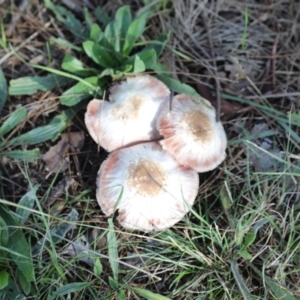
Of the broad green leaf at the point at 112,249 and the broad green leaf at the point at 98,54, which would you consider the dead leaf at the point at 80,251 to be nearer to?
the broad green leaf at the point at 112,249

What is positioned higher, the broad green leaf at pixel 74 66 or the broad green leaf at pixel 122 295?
A: the broad green leaf at pixel 74 66

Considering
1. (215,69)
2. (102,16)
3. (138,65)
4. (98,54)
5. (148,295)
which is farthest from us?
(102,16)

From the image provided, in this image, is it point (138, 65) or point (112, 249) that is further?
point (138, 65)

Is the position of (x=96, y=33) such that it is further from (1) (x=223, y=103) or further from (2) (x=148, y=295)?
(2) (x=148, y=295)

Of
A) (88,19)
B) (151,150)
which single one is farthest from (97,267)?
(88,19)

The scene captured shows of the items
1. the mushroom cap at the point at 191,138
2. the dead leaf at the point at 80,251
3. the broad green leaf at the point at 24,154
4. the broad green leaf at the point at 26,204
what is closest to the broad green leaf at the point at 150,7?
the mushroom cap at the point at 191,138

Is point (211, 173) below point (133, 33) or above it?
below

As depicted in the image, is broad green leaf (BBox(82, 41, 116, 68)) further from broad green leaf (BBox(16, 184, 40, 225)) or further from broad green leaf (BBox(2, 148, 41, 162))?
broad green leaf (BBox(16, 184, 40, 225))

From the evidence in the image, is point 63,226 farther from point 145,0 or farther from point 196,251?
point 145,0
